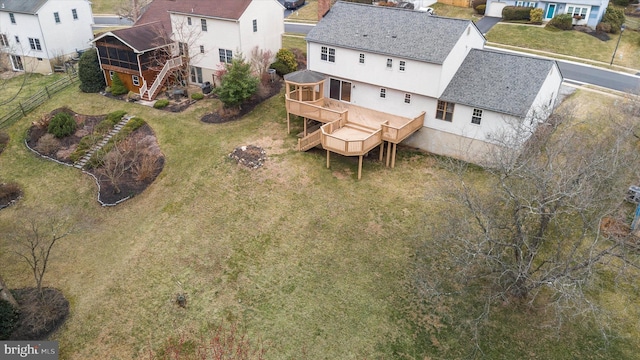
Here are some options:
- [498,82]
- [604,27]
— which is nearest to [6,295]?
[498,82]

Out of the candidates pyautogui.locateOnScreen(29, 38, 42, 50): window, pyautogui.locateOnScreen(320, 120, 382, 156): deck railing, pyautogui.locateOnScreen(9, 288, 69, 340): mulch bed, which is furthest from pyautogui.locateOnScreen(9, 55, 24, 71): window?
pyautogui.locateOnScreen(320, 120, 382, 156): deck railing

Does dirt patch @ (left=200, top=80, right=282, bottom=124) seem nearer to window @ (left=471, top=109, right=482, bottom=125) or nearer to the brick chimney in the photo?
the brick chimney

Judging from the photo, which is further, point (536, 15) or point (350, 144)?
point (536, 15)

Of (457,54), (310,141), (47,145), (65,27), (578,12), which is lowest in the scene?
(47,145)

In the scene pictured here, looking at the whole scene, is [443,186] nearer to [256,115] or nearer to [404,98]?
[404,98]

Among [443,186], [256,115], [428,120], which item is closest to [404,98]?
[428,120]

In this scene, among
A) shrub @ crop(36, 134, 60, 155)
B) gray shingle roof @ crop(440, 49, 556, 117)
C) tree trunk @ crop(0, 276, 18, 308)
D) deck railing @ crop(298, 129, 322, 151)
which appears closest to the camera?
tree trunk @ crop(0, 276, 18, 308)

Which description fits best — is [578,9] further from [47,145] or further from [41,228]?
[41,228]
